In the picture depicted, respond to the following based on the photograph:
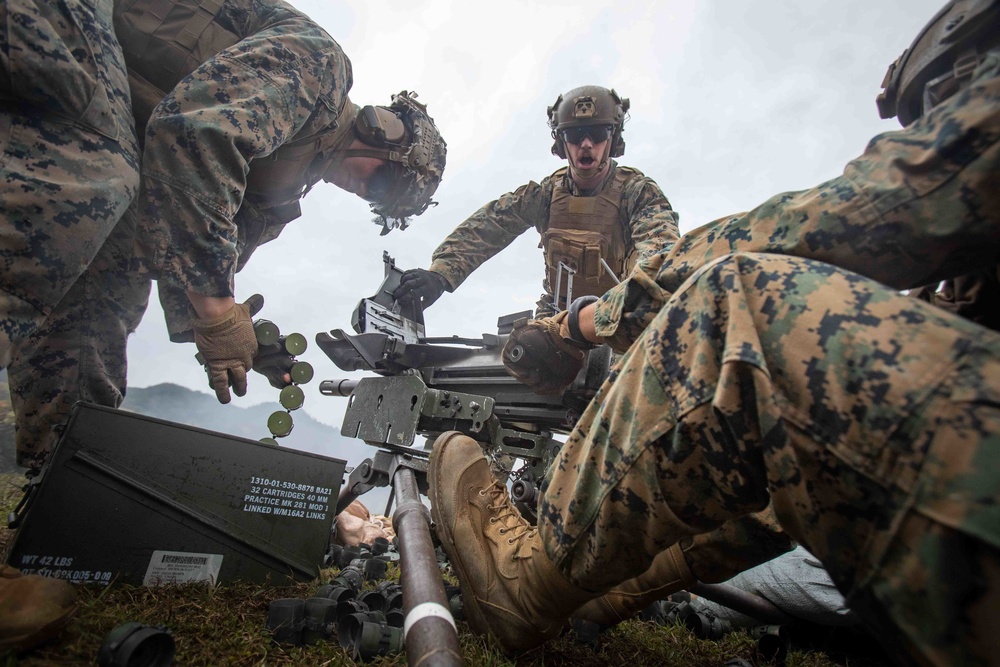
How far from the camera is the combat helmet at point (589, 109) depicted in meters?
4.27

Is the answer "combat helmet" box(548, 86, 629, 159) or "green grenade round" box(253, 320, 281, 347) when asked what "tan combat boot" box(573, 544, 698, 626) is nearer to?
"green grenade round" box(253, 320, 281, 347)

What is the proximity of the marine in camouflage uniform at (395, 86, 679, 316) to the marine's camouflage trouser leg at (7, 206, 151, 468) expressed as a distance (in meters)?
2.08

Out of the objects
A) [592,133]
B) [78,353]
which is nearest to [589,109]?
[592,133]

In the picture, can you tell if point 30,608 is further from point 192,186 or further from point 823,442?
point 823,442

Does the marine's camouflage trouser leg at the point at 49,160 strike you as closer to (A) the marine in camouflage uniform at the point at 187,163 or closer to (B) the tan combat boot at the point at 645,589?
(A) the marine in camouflage uniform at the point at 187,163

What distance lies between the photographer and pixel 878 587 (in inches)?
24.4

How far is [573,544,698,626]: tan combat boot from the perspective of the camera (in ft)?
5.15

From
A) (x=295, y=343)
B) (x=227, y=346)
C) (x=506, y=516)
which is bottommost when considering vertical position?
(x=506, y=516)

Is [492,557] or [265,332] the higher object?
[265,332]

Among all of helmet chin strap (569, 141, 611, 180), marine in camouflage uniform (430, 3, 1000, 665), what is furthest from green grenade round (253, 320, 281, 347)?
helmet chin strap (569, 141, 611, 180)

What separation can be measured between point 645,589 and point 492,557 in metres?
0.53

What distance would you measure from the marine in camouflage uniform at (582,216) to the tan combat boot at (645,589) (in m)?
2.62

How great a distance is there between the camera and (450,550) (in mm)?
1664

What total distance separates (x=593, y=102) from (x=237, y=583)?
421 centimetres
